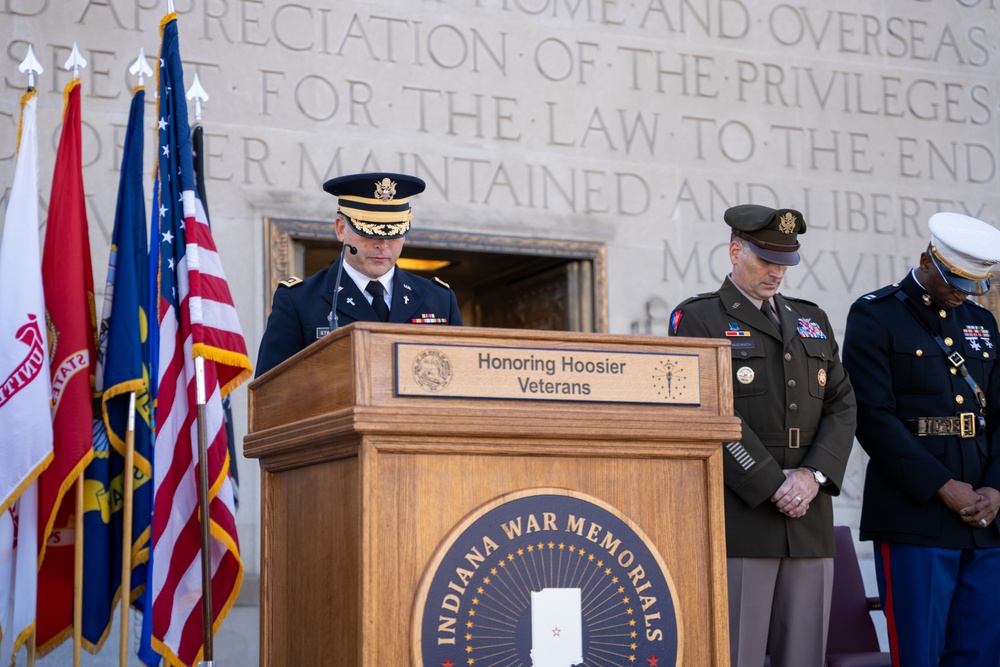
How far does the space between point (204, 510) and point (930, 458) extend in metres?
2.27

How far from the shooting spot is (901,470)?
4.20 meters

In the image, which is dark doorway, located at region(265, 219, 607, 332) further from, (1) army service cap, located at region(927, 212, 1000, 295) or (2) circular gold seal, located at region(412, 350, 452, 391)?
(2) circular gold seal, located at region(412, 350, 452, 391)

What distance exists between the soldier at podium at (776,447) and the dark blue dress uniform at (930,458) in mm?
402

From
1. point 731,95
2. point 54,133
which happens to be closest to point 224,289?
point 54,133

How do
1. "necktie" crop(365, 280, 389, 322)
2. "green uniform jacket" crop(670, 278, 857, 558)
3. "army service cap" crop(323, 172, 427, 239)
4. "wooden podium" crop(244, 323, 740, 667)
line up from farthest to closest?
1. "green uniform jacket" crop(670, 278, 857, 558)
2. "necktie" crop(365, 280, 389, 322)
3. "army service cap" crop(323, 172, 427, 239)
4. "wooden podium" crop(244, 323, 740, 667)

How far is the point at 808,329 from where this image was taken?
155 inches

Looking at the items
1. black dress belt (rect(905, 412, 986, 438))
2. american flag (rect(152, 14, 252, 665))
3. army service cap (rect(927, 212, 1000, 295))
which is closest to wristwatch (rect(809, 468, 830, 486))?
black dress belt (rect(905, 412, 986, 438))

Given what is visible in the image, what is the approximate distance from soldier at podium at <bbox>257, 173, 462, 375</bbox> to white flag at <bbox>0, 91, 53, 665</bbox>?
123 centimetres

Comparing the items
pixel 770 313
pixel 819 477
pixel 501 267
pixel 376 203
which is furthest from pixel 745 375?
pixel 501 267

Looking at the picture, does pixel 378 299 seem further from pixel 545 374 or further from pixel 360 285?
pixel 545 374

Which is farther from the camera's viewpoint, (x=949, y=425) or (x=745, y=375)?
(x=949, y=425)

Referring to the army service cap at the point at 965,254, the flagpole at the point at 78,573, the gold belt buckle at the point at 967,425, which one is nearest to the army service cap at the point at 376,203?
the flagpole at the point at 78,573

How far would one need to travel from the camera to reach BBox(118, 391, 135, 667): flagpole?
4367 millimetres

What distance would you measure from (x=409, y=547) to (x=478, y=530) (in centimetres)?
13
